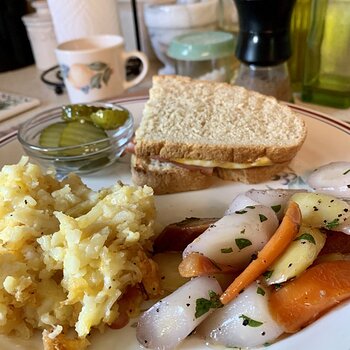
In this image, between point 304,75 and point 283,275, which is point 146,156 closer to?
point 283,275

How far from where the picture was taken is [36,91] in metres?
2.51

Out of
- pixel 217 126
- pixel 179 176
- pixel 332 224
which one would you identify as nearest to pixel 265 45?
pixel 217 126

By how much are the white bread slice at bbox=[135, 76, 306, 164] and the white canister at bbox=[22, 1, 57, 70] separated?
1.30 metres

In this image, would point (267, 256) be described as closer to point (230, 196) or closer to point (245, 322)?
point (245, 322)

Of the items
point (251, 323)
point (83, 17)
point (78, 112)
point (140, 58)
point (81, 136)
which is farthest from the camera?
point (83, 17)

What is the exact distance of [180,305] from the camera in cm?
90

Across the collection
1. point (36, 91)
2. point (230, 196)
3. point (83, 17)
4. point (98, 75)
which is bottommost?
point (36, 91)

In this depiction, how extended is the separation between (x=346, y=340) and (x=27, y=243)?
2.15 feet

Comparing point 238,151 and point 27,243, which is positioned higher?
point 27,243

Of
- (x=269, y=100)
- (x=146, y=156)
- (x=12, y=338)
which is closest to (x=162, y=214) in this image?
(x=146, y=156)

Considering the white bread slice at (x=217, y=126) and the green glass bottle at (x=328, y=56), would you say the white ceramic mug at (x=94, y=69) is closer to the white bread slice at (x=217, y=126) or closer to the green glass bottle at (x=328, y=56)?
the white bread slice at (x=217, y=126)

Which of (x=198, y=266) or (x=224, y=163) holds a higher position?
(x=198, y=266)

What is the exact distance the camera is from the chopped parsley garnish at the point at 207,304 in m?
0.88

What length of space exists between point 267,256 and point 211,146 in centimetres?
54
